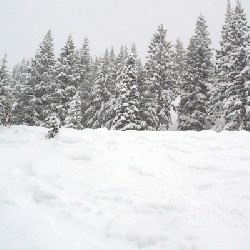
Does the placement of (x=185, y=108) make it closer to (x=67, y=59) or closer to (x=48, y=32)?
(x=67, y=59)

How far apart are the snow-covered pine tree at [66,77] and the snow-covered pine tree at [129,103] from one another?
245 inches

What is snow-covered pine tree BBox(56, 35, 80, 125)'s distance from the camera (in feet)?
105

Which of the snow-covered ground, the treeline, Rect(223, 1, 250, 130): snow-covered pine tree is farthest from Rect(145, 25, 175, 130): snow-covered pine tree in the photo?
the snow-covered ground

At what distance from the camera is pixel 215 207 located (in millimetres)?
8289

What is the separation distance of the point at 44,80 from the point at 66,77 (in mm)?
3306

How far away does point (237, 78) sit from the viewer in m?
27.0

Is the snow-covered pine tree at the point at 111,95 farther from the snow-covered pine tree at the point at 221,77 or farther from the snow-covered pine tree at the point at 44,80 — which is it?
the snow-covered pine tree at the point at 221,77

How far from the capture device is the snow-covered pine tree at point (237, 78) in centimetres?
2589

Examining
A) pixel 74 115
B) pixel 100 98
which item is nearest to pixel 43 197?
pixel 74 115

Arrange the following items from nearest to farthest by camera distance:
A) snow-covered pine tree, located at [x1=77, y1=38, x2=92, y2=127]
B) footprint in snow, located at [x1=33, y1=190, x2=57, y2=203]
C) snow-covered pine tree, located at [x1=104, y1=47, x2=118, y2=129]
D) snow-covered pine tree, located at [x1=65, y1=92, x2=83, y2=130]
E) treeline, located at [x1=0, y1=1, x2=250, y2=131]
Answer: footprint in snow, located at [x1=33, y1=190, x2=57, y2=203], treeline, located at [x1=0, y1=1, x2=250, y2=131], snow-covered pine tree, located at [x1=65, y1=92, x2=83, y2=130], snow-covered pine tree, located at [x1=104, y1=47, x2=118, y2=129], snow-covered pine tree, located at [x1=77, y1=38, x2=92, y2=127]

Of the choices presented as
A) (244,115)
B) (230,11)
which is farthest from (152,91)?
(230,11)

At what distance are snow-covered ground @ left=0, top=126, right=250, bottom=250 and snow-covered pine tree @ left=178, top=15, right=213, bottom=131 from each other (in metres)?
17.9

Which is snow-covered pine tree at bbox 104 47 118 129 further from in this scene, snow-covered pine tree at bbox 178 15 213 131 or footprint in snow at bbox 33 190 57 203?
footprint in snow at bbox 33 190 57 203

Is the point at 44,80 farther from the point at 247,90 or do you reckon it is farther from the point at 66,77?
the point at 247,90
